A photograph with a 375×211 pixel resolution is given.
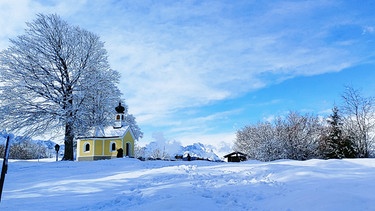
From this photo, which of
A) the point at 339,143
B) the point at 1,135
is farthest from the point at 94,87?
the point at 339,143

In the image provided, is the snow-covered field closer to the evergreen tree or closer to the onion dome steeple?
the onion dome steeple

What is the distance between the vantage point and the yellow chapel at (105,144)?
27.9m

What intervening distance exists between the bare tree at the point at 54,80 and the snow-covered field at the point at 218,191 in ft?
42.0

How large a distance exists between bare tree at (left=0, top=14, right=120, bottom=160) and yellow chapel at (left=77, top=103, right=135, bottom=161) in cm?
131

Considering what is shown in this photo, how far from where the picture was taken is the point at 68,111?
24875 mm

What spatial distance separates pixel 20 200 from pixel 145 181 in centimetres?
385

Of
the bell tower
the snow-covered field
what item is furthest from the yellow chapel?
the snow-covered field

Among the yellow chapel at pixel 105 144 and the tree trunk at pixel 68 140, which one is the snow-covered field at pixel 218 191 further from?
the yellow chapel at pixel 105 144

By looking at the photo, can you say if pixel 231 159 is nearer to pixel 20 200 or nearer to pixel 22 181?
pixel 22 181

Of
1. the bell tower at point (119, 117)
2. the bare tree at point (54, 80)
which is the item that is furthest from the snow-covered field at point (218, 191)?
the bell tower at point (119, 117)

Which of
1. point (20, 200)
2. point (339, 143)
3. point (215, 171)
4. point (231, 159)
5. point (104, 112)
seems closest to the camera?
point (20, 200)

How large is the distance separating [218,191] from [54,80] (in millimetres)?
20803

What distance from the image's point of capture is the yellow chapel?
91.4ft

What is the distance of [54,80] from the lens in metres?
25.5
